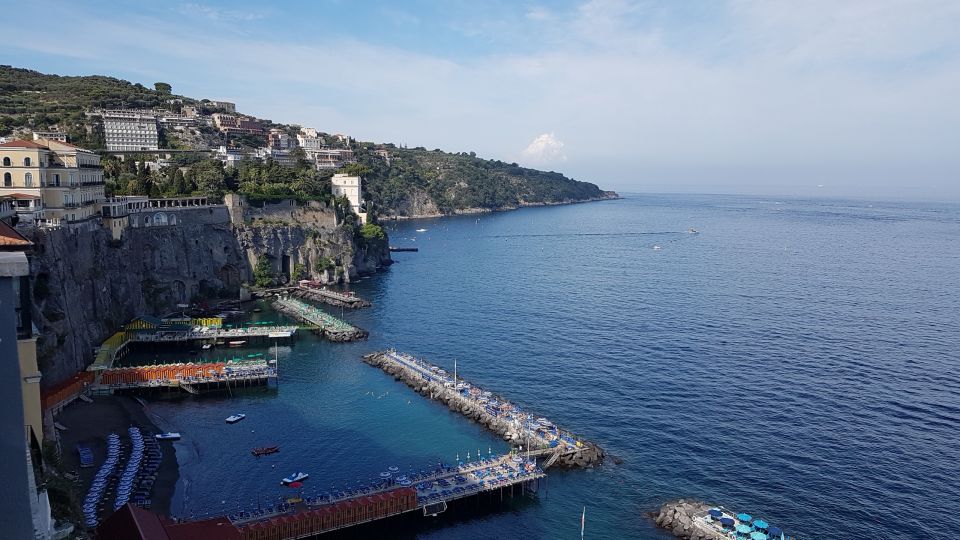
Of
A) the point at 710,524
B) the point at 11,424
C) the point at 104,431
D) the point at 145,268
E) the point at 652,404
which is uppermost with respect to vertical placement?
the point at 11,424

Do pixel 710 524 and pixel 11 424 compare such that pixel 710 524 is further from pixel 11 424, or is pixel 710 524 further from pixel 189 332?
pixel 189 332

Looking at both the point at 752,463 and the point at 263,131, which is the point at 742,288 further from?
the point at 263,131

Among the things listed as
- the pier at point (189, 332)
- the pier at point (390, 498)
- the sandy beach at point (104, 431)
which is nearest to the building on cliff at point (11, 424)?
the pier at point (390, 498)

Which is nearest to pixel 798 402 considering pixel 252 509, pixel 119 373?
pixel 252 509

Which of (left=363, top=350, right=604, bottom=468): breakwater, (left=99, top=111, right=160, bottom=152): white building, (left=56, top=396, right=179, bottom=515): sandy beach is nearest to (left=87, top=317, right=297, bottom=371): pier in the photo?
(left=363, top=350, right=604, bottom=468): breakwater

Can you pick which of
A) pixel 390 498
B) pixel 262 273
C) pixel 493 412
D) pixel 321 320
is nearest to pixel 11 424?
pixel 390 498
